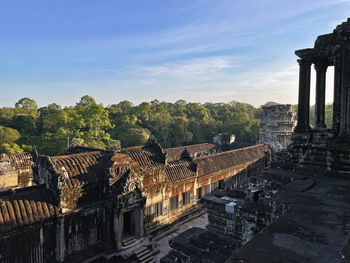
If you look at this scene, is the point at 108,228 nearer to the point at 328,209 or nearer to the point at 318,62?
the point at 328,209

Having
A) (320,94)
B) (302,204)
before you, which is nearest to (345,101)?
(320,94)

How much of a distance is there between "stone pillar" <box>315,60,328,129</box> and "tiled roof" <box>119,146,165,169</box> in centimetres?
742

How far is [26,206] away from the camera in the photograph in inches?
339

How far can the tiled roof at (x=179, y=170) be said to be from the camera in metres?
13.9

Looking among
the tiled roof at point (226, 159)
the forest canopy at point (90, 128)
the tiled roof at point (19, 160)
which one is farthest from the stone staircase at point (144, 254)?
the forest canopy at point (90, 128)

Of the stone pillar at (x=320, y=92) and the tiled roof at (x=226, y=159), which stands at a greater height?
the stone pillar at (x=320, y=92)

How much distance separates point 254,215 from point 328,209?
4.89 ft

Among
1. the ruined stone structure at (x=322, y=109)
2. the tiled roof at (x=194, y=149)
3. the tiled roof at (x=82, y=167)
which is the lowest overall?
the tiled roof at (x=194, y=149)

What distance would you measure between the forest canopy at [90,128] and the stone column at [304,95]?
72.0 ft

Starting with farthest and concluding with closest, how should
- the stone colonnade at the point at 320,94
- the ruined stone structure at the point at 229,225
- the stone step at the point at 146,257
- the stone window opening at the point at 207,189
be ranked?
the stone window opening at the point at 207,189
the stone step at the point at 146,257
the stone colonnade at the point at 320,94
the ruined stone structure at the point at 229,225

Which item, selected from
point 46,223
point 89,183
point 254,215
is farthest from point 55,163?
point 254,215

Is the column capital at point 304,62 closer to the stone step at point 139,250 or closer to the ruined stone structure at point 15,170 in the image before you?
the stone step at point 139,250

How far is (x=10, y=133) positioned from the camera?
2944 centimetres

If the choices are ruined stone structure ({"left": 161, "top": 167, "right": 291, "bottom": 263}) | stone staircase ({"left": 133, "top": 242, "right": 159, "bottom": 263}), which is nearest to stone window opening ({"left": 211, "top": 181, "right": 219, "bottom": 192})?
stone staircase ({"left": 133, "top": 242, "right": 159, "bottom": 263})
